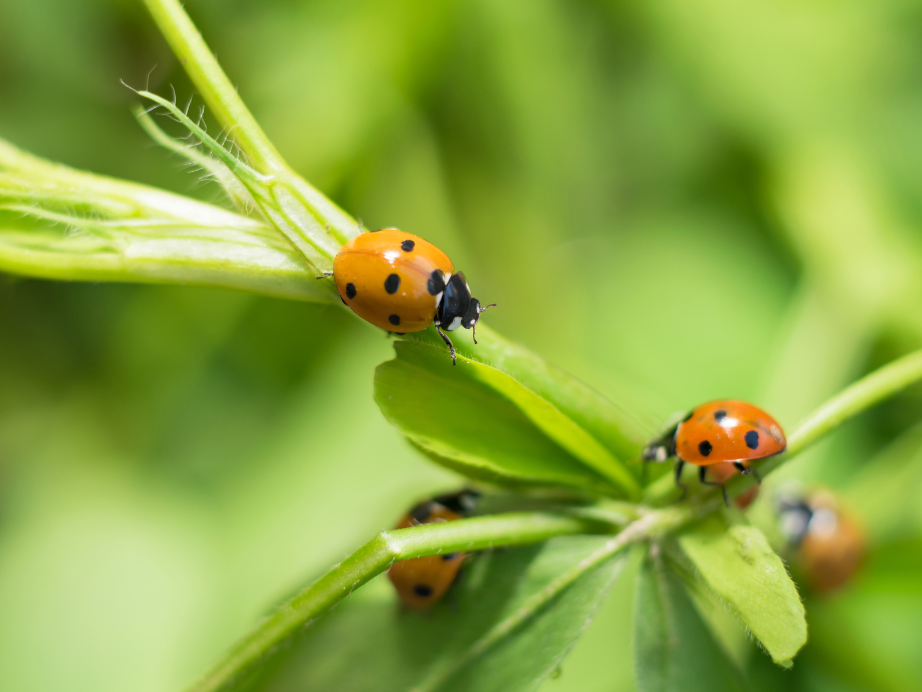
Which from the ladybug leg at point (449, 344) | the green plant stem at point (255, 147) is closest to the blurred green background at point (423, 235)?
the ladybug leg at point (449, 344)

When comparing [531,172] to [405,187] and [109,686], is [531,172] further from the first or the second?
[109,686]

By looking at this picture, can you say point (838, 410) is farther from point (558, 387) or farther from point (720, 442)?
point (558, 387)

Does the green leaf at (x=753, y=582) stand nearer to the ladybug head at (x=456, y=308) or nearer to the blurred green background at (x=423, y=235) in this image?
the ladybug head at (x=456, y=308)

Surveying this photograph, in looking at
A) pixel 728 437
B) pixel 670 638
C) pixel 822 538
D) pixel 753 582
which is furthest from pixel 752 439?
pixel 822 538

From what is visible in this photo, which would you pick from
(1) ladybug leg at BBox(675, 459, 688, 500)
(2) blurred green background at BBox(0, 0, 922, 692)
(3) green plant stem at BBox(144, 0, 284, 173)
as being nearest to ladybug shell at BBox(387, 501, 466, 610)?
(1) ladybug leg at BBox(675, 459, 688, 500)

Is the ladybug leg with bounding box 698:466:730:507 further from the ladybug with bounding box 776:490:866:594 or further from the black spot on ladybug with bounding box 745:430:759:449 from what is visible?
the ladybug with bounding box 776:490:866:594

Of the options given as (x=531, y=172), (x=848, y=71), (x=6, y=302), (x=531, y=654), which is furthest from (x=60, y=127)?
(x=848, y=71)
